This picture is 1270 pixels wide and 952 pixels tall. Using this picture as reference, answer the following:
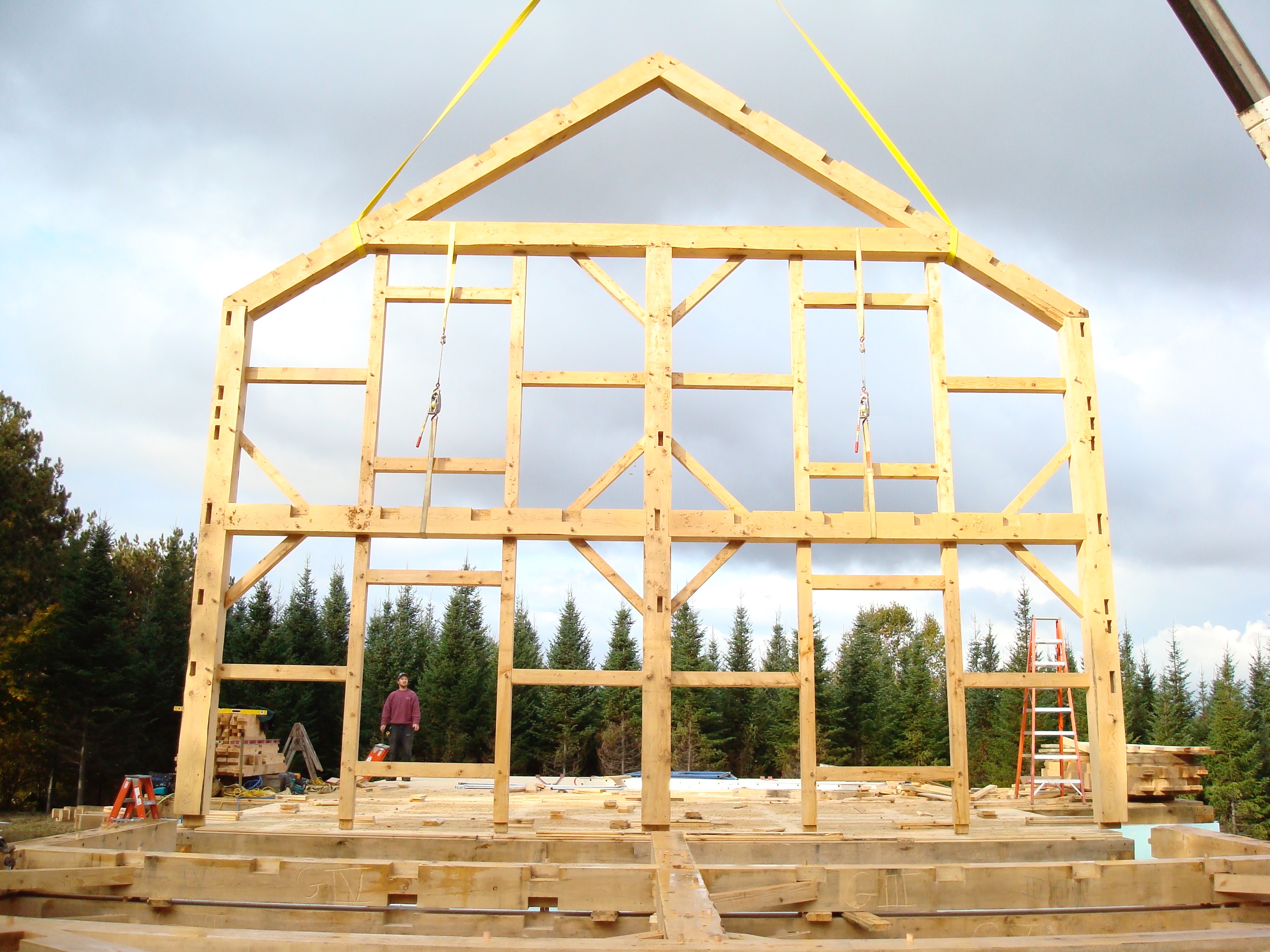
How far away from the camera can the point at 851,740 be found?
3206 cm

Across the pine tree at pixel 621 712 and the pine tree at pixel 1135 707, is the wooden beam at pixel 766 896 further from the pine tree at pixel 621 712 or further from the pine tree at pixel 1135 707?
the pine tree at pixel 1135 707

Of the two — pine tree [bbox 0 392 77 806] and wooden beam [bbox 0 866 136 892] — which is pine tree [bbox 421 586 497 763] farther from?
wooden beam [bbox 0 866 136 892]

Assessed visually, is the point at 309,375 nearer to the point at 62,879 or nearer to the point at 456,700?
Result: the point at 62,879

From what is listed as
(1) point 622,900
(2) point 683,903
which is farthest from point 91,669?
(2) point 683,903

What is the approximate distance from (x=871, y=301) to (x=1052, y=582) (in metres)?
3.03

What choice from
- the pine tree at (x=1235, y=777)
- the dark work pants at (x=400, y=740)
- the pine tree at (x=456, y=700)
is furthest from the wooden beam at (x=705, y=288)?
the pine tree at (x=1235, y=777)

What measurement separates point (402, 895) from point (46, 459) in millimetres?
24773

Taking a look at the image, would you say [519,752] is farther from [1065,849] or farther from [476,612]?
[1065,849]

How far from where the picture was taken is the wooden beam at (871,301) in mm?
9117

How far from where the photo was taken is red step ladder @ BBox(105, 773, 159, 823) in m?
8.55

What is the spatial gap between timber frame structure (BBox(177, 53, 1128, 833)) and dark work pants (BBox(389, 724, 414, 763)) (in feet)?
10.4

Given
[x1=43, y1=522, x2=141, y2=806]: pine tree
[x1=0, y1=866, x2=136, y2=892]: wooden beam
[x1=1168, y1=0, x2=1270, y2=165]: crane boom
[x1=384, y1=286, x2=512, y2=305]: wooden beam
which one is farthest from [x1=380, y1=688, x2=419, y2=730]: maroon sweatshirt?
[x1=43, y1=522, x2=141, y2=806]: pine tree

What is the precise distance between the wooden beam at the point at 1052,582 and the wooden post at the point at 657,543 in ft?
10.6

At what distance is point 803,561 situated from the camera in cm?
872
